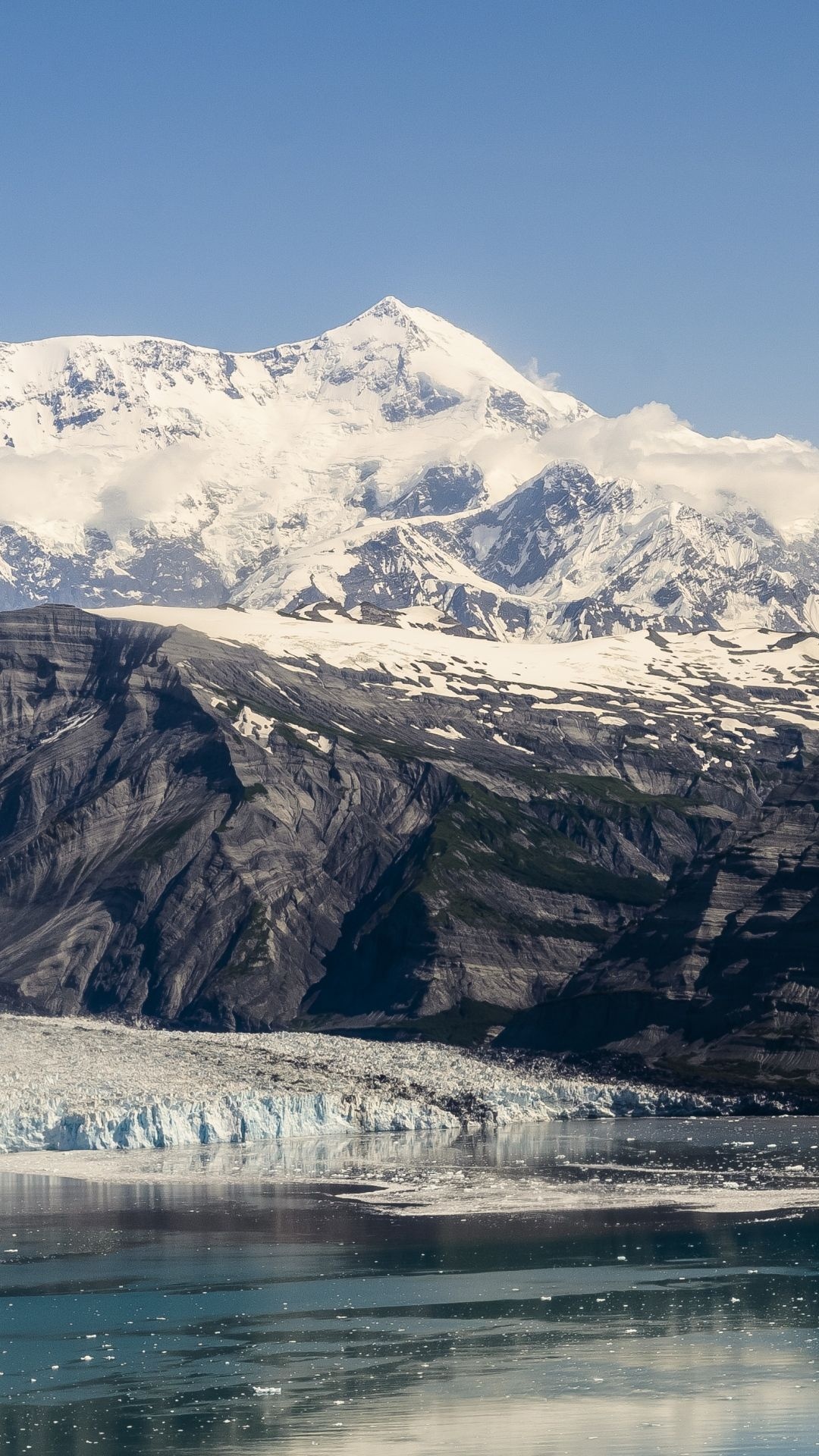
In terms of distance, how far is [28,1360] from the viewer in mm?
96875

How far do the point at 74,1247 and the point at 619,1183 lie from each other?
153 feet

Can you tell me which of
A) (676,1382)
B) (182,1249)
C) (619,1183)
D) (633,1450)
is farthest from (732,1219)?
(633,1450)

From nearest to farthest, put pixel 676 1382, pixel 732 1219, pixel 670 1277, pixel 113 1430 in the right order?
1. pixel 113 1430
2. pixel 676 1382
3. pixel 670 1277
4. pixel 732 1219

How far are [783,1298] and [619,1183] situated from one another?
5197 centimetres

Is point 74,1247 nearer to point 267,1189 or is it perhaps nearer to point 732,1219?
point 267,1189

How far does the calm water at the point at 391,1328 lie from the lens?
8275 centimetres

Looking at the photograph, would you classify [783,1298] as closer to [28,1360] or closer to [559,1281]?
[559,1281]

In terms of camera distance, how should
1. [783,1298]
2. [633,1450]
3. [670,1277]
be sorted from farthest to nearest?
[670,1277], [783,1298], [633,1450]

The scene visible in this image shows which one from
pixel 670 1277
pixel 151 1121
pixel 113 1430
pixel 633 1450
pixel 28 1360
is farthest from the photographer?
pixel 151 1121

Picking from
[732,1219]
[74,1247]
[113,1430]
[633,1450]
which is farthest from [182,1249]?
[633,1450]

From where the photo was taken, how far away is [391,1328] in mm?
103438

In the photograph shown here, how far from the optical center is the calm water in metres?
82.8

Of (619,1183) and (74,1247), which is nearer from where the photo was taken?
(74,1247)

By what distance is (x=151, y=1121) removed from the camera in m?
185
